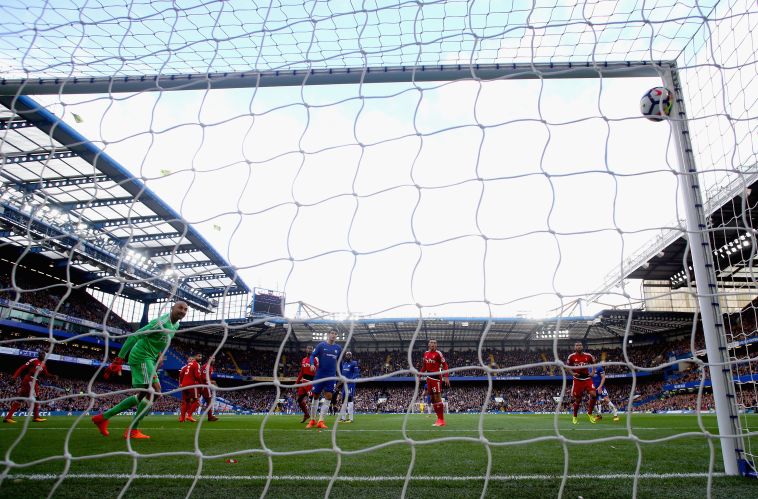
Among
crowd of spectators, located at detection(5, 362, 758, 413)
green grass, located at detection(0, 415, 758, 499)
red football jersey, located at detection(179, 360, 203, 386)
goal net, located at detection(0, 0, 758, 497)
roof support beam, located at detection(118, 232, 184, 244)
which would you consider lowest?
crowd of spectators, located at detection(5, 362, 758, 413)

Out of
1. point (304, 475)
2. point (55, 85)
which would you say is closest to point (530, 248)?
point (304, 475)

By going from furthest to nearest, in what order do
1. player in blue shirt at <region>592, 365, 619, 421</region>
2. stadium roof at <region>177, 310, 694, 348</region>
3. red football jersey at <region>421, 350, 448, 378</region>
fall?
stadium roof at <region>177, 310, 694, 348</region> < player in blue shirt at <region>592, 365, 619, 421</region> < red football jersey at <region>421, 350, 448, 378</region>

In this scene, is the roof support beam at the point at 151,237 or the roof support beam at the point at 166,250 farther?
the roof support beam at the point at 166,250

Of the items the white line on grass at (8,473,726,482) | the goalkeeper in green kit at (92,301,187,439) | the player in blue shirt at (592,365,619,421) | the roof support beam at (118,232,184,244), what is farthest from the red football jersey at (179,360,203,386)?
the roof support beam at (118,232,184,244)

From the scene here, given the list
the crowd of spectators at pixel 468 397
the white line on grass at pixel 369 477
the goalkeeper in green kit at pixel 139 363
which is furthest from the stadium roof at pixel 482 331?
the white line on grass at pixel 369 477

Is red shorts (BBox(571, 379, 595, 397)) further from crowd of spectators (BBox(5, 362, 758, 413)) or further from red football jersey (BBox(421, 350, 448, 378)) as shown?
crowd of spectators (BBox(5, 362, 758, 413))

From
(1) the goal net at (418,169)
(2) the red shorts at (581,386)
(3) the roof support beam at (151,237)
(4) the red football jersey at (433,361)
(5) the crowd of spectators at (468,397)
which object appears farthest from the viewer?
(5) the crowd of spectators at (468,397)

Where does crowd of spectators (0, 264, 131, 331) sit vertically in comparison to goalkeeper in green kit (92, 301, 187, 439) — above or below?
above

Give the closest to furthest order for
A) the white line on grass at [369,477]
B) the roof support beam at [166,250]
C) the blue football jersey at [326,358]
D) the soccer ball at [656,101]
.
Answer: the white line on grass at [369,477]
the soccer ball at [656,101]
the blue football jersey at [326,358]
the roof support beam at [166,250]

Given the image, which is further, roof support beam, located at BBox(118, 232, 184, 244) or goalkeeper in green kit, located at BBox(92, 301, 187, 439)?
roof support beam, located at BBox(118, 232, 184, 244)

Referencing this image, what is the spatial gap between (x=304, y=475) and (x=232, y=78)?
305 cm

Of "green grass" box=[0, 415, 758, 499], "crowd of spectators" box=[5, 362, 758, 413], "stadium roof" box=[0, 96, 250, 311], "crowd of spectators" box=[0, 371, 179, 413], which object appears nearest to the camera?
"green grass" box=[0, 415, 758, 499]

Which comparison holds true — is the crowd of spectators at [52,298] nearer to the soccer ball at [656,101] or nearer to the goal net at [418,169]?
the goal net at [418,169]

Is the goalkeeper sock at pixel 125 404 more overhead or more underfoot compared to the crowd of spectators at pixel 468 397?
more overhead
